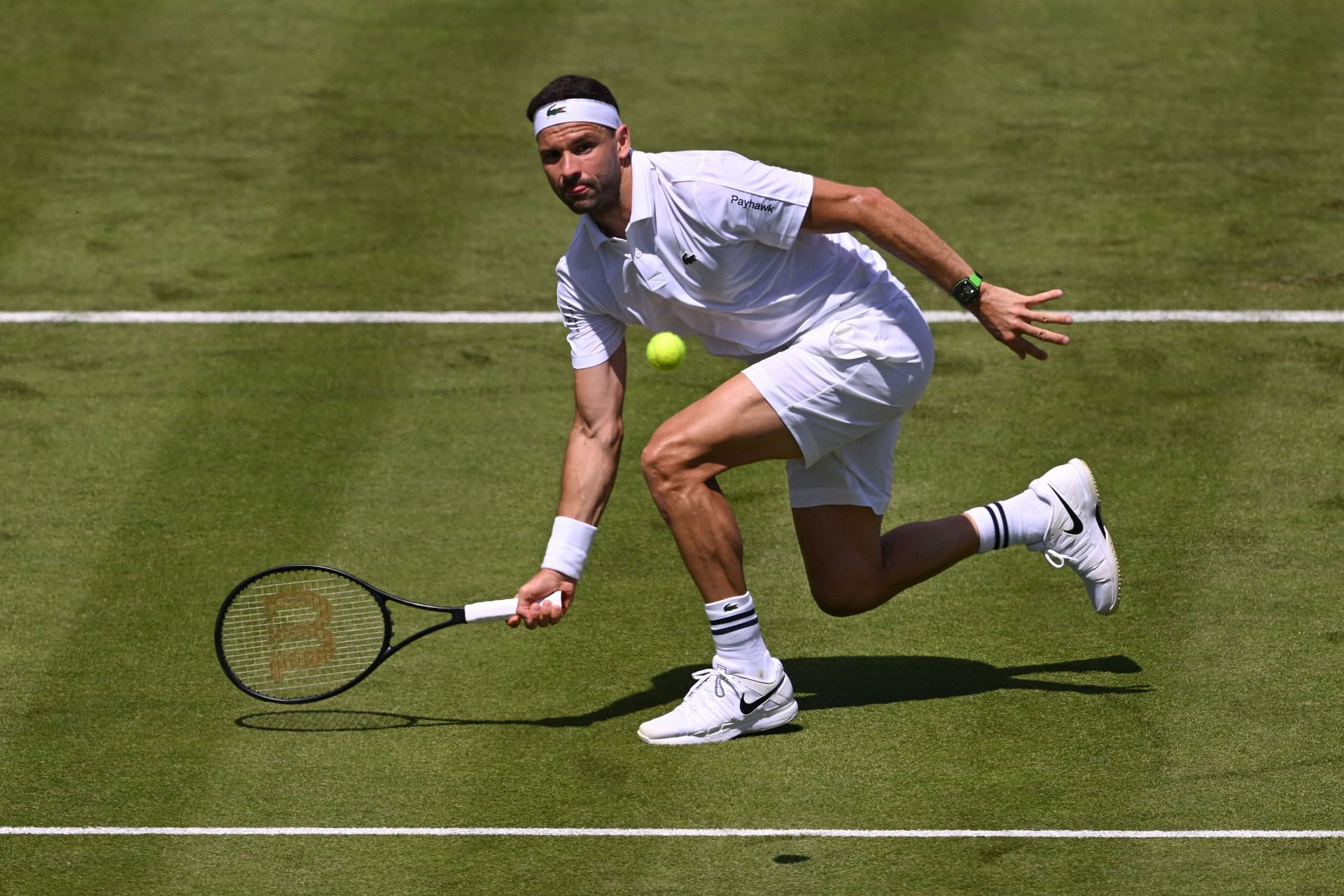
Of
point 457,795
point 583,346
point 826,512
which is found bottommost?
point 457,795

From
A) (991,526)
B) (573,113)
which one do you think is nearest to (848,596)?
(991,526)

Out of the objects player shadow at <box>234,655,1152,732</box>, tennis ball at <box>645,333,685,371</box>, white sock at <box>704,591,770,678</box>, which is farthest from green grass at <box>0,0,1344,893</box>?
tennis ball at <box>645,333,685,371</box>

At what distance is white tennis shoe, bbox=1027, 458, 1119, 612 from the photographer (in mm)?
6625

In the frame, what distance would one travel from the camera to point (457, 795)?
579 centimetres

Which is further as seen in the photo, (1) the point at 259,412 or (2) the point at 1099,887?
(1) the point at 259,412

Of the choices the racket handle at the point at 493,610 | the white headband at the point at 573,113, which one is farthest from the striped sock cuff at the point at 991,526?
the white headband at the point at 573,113

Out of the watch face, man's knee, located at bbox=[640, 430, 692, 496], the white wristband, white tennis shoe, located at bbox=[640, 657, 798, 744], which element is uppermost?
the watch face

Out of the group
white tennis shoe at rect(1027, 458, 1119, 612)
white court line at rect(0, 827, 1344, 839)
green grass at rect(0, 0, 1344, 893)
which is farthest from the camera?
white tennis shoe at rect(1027, 458, 1119, 612)

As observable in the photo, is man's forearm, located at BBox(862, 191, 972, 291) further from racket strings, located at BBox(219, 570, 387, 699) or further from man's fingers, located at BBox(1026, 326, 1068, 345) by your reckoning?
racket strings, located at BBox(219, 570, 387, 699)

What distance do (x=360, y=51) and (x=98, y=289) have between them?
297 cm

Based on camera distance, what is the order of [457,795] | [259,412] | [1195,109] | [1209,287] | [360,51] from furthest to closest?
[360,51], [1195,109], [1209,287], [259,412], [457,795]

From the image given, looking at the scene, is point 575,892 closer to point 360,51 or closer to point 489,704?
point 489,704

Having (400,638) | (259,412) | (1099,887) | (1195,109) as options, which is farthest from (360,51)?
(1099,887)

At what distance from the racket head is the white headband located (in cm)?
153
